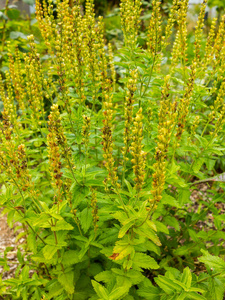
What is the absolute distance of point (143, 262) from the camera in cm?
229

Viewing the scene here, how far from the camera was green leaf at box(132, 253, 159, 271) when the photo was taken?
2240 mm

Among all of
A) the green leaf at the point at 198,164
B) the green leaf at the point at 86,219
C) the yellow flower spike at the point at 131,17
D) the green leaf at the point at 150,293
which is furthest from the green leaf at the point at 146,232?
the yellow flower spike at the point at 131,17

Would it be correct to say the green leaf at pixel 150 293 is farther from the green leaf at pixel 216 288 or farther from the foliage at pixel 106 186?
the green leaf at pixel 216 288

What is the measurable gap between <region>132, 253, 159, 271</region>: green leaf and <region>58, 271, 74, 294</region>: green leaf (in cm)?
63

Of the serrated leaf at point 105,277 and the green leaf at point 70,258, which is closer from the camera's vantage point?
the serrated leaf at point 105,277

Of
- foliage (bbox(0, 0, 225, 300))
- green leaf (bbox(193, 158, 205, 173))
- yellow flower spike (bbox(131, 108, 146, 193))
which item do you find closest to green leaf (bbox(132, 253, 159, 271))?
foliage (bbox(0, 0, 225, 300))

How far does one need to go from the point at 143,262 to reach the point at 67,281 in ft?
2.49

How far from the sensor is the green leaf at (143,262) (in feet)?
7.35

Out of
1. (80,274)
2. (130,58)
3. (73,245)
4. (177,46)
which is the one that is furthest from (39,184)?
(177,46)

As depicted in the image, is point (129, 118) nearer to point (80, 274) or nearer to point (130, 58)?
point (130, 58)

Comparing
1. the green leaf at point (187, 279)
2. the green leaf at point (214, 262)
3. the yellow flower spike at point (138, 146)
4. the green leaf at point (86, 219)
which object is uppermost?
the yellow flower spike at point (138, 146)

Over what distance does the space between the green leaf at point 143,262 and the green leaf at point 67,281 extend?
0.63m

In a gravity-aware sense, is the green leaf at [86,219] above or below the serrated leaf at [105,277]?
above

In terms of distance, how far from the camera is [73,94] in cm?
311
